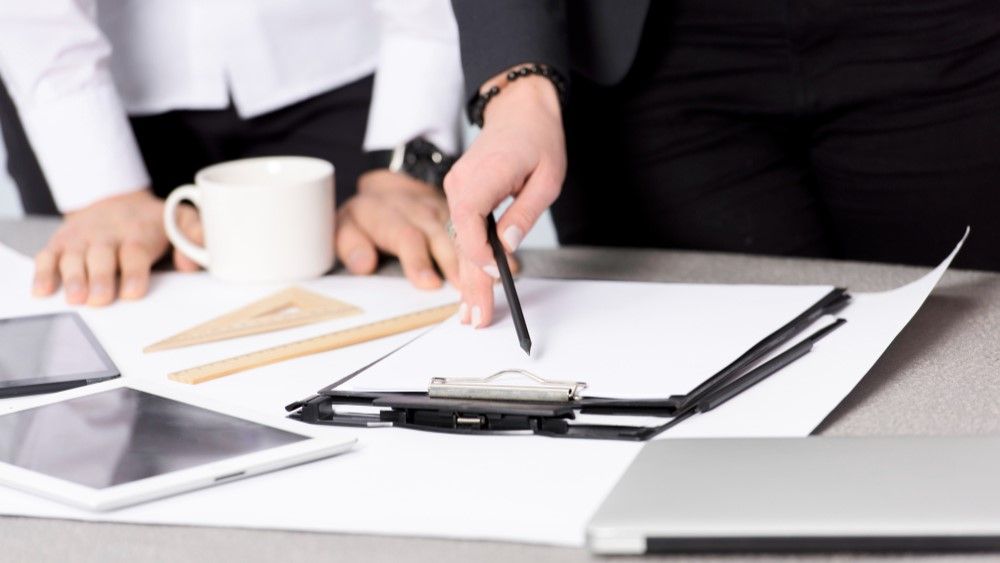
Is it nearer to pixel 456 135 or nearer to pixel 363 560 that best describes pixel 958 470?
pixel 363 560

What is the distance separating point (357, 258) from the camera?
42.4 inches

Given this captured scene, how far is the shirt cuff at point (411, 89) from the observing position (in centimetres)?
125

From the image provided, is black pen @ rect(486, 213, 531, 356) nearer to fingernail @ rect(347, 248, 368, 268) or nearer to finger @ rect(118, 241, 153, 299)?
fingernail @ rect(347, 248, 368, 268)

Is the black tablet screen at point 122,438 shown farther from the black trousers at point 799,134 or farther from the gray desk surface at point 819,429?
the black trousers at point 799,134

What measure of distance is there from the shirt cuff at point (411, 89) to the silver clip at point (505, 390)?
0.61m

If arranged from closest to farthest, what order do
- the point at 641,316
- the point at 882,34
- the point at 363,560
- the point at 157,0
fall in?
the point at 363,560 < the point at 641,316 < the point at 882,34 < the point at 157,0

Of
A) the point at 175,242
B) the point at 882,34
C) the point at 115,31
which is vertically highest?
the point at 882,34

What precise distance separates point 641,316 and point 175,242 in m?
0.49

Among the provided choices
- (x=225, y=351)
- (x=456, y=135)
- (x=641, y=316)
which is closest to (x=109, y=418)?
(x=225, y=351)

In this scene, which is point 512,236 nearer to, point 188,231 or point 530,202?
point 530,202

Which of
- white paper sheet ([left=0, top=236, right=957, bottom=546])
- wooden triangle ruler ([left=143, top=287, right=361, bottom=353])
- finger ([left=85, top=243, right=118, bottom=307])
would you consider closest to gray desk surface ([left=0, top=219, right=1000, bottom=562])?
white paper sheet ([left=0, top=236, right=957, bottom=546])

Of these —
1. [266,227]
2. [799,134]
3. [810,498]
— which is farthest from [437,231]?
[810,498]

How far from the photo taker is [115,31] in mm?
1320

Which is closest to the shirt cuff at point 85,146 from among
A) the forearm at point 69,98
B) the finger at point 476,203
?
the forearm at point 69,98
